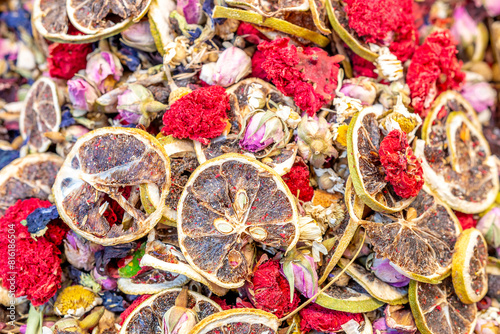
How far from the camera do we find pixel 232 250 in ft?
6.70

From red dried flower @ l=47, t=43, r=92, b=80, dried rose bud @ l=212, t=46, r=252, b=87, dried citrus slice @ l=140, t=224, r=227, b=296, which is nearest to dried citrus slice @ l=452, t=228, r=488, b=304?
dried citrus slice @ l=140, t=224, r=227, b=296

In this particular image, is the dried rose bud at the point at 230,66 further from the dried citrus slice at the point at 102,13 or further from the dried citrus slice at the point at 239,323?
the dried citrus slice at the point at 239,323

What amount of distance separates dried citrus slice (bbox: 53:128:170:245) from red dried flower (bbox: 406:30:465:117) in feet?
5.46

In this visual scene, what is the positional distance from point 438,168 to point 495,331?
1.06 m

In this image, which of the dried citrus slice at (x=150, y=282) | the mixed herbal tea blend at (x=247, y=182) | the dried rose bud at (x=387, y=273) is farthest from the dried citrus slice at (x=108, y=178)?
the dried rose bud at (x=387, y=273)

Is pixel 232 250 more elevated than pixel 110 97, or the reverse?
pixel 110 97

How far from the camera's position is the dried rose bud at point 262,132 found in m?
2.13

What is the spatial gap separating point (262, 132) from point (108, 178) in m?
0.88

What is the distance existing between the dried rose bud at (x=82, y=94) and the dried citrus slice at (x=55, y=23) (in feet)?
0.87

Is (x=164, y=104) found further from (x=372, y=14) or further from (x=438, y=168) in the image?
(x=438, y=168)

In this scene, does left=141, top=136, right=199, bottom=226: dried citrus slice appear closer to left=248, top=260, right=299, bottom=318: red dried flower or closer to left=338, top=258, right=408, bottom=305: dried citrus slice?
left=248, top=260, right=299, bottom=318: red dried flower

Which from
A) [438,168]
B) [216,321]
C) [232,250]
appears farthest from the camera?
[438,168]

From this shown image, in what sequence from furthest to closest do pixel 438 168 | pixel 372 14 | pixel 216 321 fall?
pixel 438 168 < pixel 372 14 < pixel 216 321

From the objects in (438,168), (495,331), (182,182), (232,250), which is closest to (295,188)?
(232,250)
